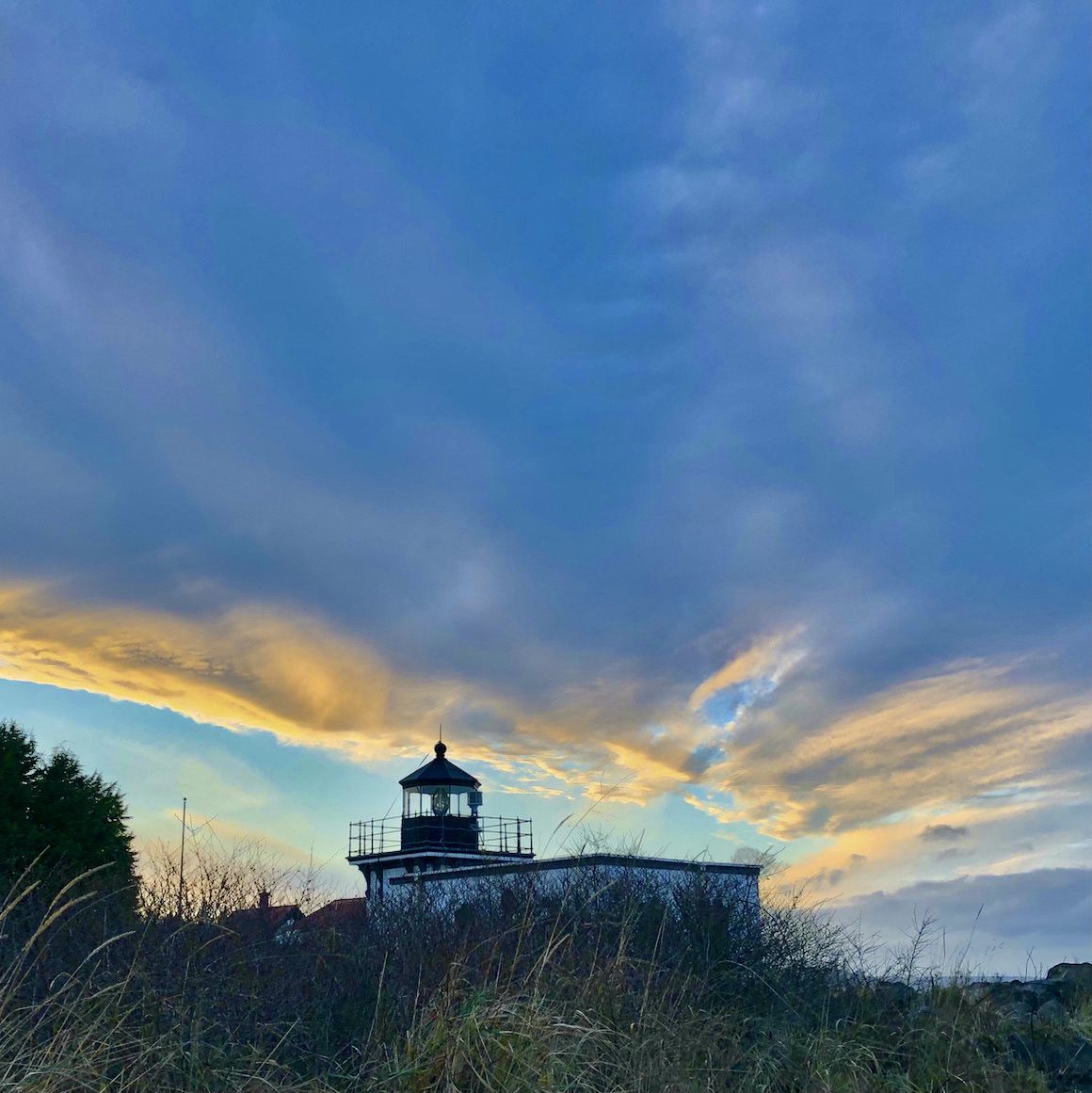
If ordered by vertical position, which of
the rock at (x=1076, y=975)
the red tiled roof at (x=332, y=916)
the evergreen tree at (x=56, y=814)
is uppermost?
the evergreen tree at (x=56, y=814)

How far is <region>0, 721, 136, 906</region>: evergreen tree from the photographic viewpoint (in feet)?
84.8

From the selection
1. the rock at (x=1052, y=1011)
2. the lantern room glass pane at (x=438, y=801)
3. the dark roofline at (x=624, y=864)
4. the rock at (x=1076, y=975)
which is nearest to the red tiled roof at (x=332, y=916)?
the dark roofline at (x=624, y=864)

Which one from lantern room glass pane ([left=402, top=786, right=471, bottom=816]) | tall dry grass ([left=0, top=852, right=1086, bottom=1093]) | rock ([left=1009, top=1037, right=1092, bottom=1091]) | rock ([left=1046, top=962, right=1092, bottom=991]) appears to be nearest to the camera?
tall dry grass ([left=0, top=852, right=1086, bottom=1093])

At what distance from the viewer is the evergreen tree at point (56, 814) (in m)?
25.8

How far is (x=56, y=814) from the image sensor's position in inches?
1080

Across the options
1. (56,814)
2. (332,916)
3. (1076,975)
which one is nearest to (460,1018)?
(332,916)

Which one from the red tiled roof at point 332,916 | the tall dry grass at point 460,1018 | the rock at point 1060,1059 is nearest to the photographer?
the tall dry grass at point 460,1018

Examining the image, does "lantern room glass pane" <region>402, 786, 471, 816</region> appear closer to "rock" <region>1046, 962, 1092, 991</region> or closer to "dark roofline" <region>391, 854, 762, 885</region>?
"dark roofline" <region>391, 854, 762, 885</region>

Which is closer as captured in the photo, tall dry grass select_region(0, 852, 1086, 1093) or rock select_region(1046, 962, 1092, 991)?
tall dry grass select_region(0, 852, 1086, 1093)

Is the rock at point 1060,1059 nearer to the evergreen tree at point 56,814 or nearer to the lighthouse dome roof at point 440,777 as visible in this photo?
the evergreen tree at point 56,814

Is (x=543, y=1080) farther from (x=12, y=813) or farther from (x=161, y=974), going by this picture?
(x=12, y=813)

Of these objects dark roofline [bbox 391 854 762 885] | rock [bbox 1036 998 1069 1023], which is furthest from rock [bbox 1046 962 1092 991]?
dark roofline [bbox 391 854 762 885]

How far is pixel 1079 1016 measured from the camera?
1530cm

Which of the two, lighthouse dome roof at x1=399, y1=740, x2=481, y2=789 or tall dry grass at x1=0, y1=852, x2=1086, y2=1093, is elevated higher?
lighthouse dome roof at x1=399, y1=740, x2=481, y2=789
